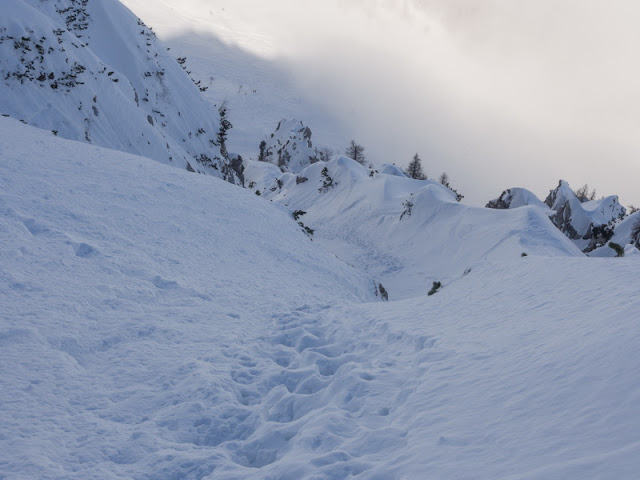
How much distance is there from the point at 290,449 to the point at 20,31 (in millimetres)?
23837

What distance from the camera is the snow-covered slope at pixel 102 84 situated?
19.5 meters

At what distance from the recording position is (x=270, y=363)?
6.79m

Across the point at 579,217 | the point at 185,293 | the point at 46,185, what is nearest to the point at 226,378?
the point at 185,293

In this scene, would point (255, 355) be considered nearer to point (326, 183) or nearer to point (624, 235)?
point (326, 183)

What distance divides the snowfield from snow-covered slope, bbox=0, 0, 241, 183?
10303mm

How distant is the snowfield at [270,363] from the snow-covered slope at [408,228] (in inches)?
494

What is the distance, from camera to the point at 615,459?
2916 millimetres

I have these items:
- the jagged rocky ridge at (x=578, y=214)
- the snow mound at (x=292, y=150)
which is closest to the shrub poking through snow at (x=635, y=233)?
the jagged rocky ridge at (x=578, y=214)

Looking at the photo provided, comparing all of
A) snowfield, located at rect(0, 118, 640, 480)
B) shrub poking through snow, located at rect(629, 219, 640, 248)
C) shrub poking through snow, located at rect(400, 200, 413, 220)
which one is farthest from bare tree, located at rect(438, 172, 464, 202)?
snowfield, located at rect(0, 118, 640, 480)

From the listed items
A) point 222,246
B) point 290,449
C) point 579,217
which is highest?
point 579,217

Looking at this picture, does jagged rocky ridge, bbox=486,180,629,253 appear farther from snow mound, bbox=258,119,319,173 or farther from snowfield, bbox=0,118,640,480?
snow mound, bbox=258,119,319,173

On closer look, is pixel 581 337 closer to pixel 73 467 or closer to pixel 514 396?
pixel 514 396

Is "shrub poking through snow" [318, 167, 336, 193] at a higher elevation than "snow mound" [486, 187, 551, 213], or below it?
below

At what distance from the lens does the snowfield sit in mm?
3873
